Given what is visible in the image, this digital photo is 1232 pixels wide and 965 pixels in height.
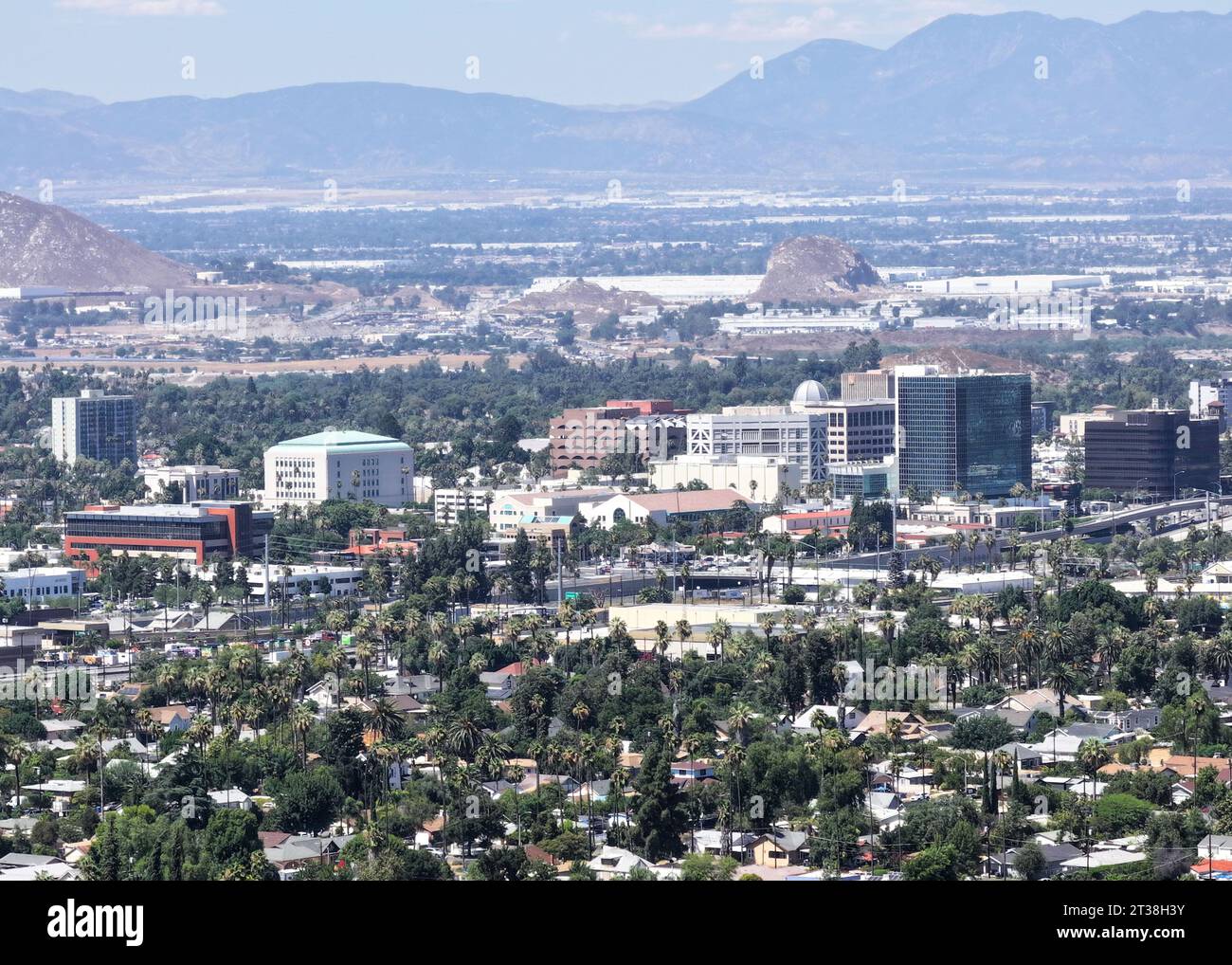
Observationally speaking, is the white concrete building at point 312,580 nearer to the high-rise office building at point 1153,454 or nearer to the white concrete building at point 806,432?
the white concrete building at point 806,432

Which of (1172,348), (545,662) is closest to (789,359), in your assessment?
(1172,348)

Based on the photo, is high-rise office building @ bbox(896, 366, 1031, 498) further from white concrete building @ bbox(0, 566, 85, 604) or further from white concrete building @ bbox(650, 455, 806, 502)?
white concrete building @ bbox(0, 566, 85, 604)

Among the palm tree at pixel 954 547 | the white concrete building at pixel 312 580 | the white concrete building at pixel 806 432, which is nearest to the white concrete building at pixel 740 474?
the white concrete building at pixel 806 432

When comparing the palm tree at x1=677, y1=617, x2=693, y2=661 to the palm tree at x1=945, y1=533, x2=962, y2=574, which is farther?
the palm tree at x1=945, y1=533, x2=962, y2=574

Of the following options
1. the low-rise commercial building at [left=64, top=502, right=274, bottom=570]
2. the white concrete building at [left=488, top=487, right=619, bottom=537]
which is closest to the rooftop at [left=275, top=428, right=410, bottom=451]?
the white concrete building at [left=488, top=487, right=619, bottom=537]

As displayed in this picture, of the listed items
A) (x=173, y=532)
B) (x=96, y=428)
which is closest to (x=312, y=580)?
(x=173, y=532)
